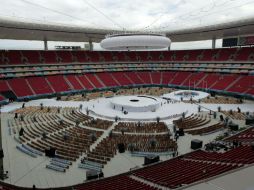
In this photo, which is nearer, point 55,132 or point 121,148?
point 121,148

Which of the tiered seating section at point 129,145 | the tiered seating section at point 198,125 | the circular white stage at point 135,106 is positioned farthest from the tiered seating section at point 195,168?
the circular white stage at point 135,106

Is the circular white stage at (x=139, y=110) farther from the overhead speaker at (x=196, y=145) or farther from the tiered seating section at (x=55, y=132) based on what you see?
the overhead speaker at (x=196, y=145)

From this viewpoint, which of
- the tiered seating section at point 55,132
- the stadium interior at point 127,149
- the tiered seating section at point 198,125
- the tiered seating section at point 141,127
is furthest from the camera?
the tiered seating section at point 141,127

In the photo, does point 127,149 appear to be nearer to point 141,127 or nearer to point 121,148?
point 121,148

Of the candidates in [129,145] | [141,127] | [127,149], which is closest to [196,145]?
[129,145]

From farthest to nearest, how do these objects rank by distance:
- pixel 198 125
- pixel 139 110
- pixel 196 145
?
→ pixel 139 110 < pixel 198 125 < pixel 196 145

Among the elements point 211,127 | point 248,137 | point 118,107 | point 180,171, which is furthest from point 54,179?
point 118,107

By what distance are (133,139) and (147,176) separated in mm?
11394

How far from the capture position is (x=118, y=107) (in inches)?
1786

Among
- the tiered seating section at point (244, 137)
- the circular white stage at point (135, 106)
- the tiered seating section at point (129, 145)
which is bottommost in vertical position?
the tiered seating section at point (129, 145)

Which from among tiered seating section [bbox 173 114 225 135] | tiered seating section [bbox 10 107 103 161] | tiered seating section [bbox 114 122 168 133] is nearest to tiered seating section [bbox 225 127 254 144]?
tiered seating section [bbox 173 114 225 135]

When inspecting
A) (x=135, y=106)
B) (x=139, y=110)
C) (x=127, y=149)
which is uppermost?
(x=135, y=106)

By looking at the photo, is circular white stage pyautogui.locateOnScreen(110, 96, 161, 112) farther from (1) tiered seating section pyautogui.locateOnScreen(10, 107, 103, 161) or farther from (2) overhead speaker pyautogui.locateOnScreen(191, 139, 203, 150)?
(2) overhead speaker pyautogui.locateOnScreen(191, 139, 203, 150)

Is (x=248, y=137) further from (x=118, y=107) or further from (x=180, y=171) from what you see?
(x=118, y=107)
